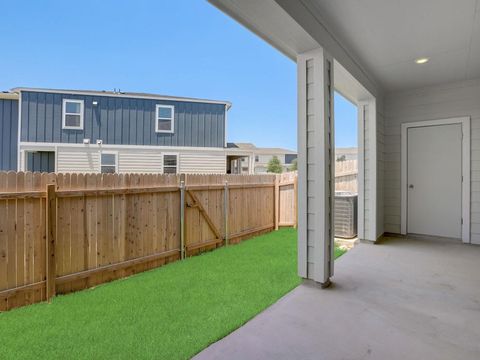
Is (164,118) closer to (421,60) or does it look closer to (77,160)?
(77,160)

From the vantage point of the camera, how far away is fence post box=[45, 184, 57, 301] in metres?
2.45

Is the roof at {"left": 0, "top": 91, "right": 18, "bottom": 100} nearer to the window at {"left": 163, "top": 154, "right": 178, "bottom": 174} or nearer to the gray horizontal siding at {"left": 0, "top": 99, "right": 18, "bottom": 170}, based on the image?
the gray horizontal siding at {"left": 0, "top": 99, "right": 18, "bottom": 170}

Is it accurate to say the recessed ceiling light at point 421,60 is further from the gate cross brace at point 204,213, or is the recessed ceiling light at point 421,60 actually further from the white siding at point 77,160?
the white siding at point 77,160

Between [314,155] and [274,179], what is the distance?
310 centimetres

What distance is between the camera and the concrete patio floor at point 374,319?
1651 millimetres

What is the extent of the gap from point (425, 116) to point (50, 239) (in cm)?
573

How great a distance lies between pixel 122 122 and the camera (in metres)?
8.79

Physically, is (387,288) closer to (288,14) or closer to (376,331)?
(376,331)

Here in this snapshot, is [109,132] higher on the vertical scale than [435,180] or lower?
higher

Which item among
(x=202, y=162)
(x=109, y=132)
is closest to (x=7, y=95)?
Result: (x=109, y=132)

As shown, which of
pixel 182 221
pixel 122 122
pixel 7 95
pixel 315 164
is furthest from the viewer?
pixel 122 122

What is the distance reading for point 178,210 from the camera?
3773 millimetres

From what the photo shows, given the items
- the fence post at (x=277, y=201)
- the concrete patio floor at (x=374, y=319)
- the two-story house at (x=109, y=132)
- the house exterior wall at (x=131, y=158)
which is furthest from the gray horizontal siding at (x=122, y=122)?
the concrete patio floor at (x=374, y=319)

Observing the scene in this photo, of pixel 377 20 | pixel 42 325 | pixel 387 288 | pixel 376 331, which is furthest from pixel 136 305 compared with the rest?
pixel 377 20
